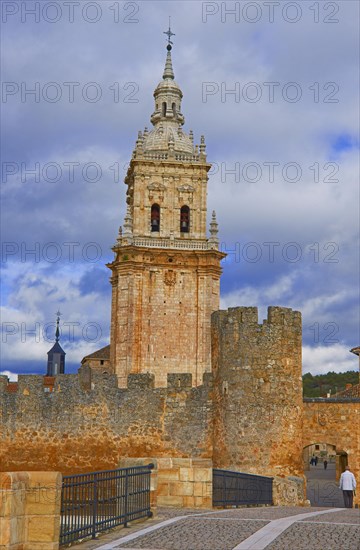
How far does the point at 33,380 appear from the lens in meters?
25.2

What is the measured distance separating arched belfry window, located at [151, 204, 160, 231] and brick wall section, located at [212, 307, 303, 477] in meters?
37.8

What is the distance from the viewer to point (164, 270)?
190 feet

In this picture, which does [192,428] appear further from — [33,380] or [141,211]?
[141,211]

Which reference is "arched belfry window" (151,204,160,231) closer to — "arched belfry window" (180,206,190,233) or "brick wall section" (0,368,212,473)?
"arched belfry window" (180,206,190,233)

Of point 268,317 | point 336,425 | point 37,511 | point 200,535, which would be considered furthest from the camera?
point 336,425

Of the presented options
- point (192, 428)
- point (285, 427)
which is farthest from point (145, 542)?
point (192, 428)

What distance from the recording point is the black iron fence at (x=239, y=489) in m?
17.1

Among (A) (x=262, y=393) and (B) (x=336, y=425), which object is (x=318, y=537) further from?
(B) (x=336, y=425)

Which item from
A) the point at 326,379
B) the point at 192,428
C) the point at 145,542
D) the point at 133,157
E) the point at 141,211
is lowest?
the point at 145,542

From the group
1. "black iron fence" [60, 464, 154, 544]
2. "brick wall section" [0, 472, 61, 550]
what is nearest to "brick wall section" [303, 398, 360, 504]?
"black iron fence" [60, 464, 154, 544]

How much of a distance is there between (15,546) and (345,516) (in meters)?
7.48

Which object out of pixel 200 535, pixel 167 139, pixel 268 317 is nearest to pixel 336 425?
pixel 268 317

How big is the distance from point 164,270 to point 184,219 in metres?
4.88

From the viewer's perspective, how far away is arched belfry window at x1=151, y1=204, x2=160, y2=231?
60097 millimetres
